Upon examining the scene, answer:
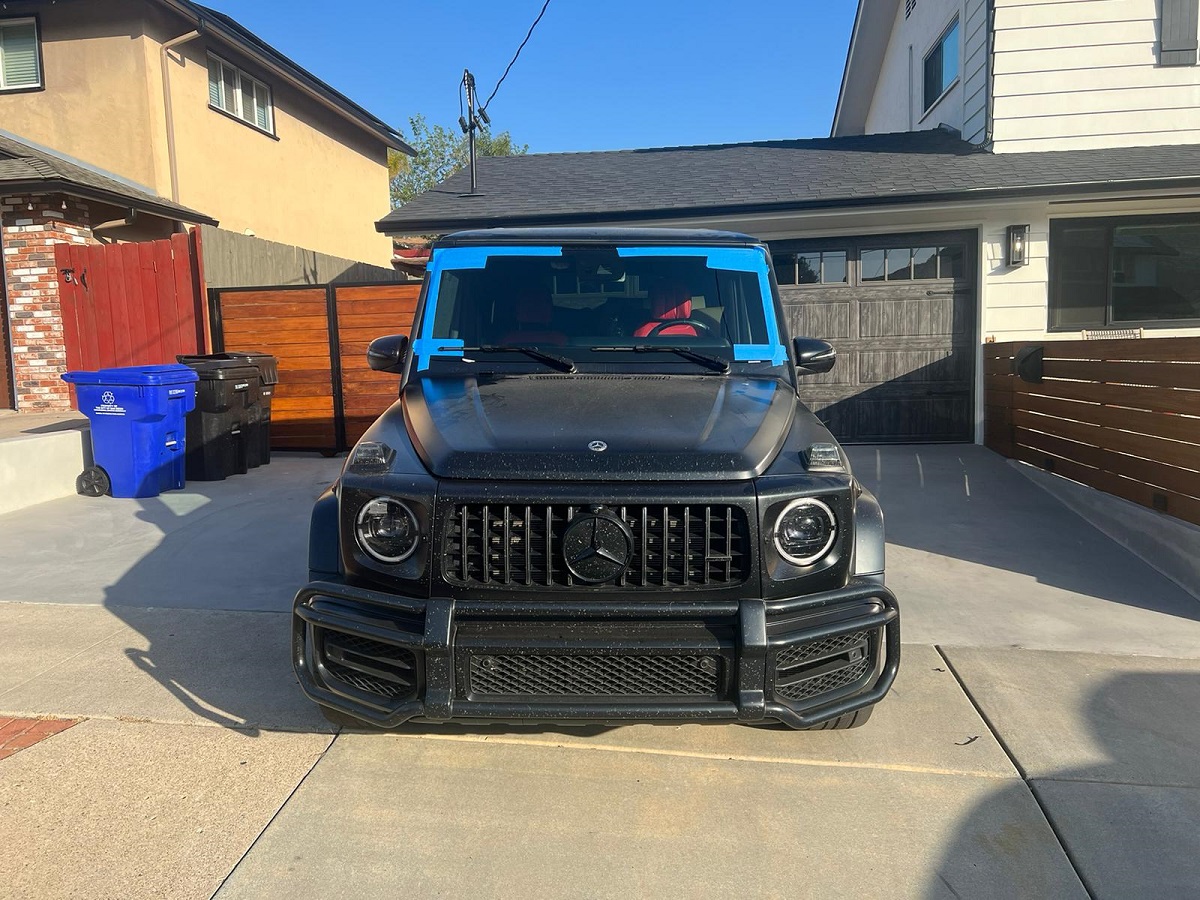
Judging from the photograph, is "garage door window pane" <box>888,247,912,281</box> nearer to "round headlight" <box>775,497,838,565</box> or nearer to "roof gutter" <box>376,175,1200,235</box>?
"roof gutter" <box>376,175,1200,235</box>

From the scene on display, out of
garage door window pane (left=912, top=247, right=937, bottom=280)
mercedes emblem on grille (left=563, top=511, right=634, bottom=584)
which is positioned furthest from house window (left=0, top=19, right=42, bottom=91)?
mercedes emblem on grille (left=563, top=511, right=634, bottom=584)

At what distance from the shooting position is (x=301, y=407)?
32.3 ft

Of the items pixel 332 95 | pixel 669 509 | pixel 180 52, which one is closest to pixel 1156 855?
pixel 669 509

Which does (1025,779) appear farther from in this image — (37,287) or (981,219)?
(37,287)

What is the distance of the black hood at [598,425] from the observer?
102 inches

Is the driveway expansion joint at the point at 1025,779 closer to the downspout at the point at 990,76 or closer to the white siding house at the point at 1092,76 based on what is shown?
the downspout at the point at 990,76

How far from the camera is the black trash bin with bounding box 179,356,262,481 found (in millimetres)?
8070

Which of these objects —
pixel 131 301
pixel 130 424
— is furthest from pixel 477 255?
pixel 131 301

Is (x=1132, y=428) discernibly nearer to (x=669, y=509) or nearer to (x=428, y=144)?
(x=669, y=509)

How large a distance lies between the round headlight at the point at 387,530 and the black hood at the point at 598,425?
0.17 meters

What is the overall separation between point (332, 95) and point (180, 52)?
396 centimetres

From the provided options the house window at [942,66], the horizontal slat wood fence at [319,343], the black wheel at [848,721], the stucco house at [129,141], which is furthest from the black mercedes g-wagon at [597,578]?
the house window at [942,66]

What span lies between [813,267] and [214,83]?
1070 cm

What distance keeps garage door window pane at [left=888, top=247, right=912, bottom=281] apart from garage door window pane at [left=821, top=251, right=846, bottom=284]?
20.9 inches
